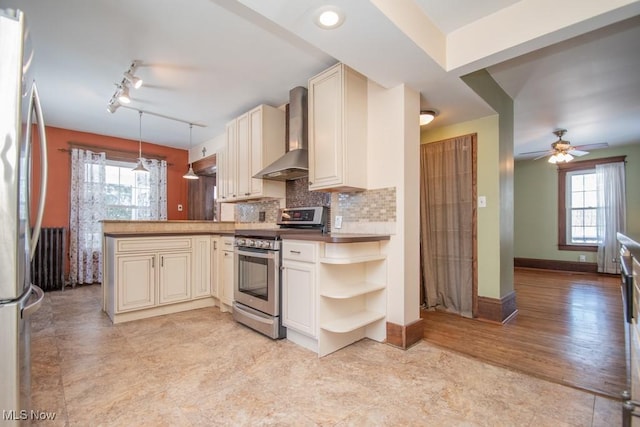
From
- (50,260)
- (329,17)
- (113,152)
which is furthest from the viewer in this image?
(113,152)

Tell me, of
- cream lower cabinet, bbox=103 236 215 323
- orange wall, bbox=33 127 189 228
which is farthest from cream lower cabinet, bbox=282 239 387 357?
orange wall, bbox=33 127 189 228

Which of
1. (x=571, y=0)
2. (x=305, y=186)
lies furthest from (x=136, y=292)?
(x=571, y=0)

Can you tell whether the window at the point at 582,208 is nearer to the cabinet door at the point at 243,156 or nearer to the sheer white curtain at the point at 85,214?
the cabinet door at the point at 243,156

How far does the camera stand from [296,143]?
3.32 meters

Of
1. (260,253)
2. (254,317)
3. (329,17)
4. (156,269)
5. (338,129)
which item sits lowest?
(254,317)

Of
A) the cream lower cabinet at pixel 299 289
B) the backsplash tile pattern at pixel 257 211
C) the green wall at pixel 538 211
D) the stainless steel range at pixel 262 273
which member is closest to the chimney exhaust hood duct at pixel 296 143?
the stainless steel range at pixel 262 273

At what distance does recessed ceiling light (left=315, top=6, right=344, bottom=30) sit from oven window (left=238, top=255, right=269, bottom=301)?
185cm

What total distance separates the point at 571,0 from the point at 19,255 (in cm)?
302

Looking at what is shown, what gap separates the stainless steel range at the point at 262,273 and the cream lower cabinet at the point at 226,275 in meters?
0.26

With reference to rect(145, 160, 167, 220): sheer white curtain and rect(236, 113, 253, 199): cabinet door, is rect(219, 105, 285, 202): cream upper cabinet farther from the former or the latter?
rect(145, 160, 167, 220): sheer white curtain

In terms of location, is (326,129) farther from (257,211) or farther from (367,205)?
(257,211)

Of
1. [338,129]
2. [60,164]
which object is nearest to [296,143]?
[338,129]

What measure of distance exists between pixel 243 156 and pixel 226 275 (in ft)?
5.19

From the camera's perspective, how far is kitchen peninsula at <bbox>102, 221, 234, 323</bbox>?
305 centimetres
